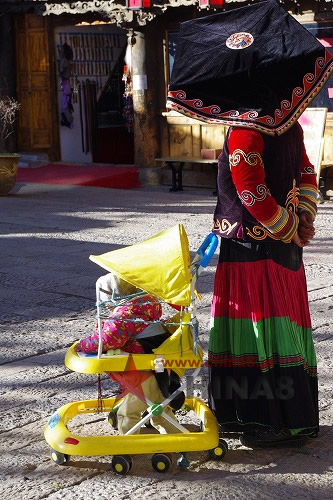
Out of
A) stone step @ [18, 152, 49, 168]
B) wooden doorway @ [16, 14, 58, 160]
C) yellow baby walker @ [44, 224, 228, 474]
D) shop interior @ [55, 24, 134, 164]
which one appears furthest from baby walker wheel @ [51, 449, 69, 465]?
wooden doorway @ [16, 14, 58, 160]

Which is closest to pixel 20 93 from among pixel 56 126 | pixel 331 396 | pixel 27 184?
pixel 56 126

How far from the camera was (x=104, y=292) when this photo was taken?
13.4 feet

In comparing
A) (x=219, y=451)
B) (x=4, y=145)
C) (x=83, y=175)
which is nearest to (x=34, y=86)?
(x=4, y=145)

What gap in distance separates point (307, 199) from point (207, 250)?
52 cm

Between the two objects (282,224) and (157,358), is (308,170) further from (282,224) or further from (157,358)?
(157,358)

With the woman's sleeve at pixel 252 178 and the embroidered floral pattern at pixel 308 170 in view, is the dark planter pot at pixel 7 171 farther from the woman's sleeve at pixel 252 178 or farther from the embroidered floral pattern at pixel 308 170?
the woman's sleeve at pixel 252 178

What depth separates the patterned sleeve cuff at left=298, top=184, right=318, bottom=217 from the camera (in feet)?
13.7

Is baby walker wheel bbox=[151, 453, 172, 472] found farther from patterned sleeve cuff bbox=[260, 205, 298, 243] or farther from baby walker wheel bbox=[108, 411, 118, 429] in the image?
patterned sleeve cuff bbox=[260, 205, 298, 243]

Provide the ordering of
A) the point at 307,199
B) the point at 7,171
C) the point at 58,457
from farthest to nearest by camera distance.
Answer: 1. the point at 7,171
2. the point at 307,199
3. the point at 58,457

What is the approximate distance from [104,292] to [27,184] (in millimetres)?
11017

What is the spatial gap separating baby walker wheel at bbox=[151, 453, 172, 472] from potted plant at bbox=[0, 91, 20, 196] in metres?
9.66

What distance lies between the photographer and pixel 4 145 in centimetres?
1574

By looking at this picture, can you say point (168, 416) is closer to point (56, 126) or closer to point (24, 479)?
point (24, 479)

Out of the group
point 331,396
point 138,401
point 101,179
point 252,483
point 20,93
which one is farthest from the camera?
point 20,93
